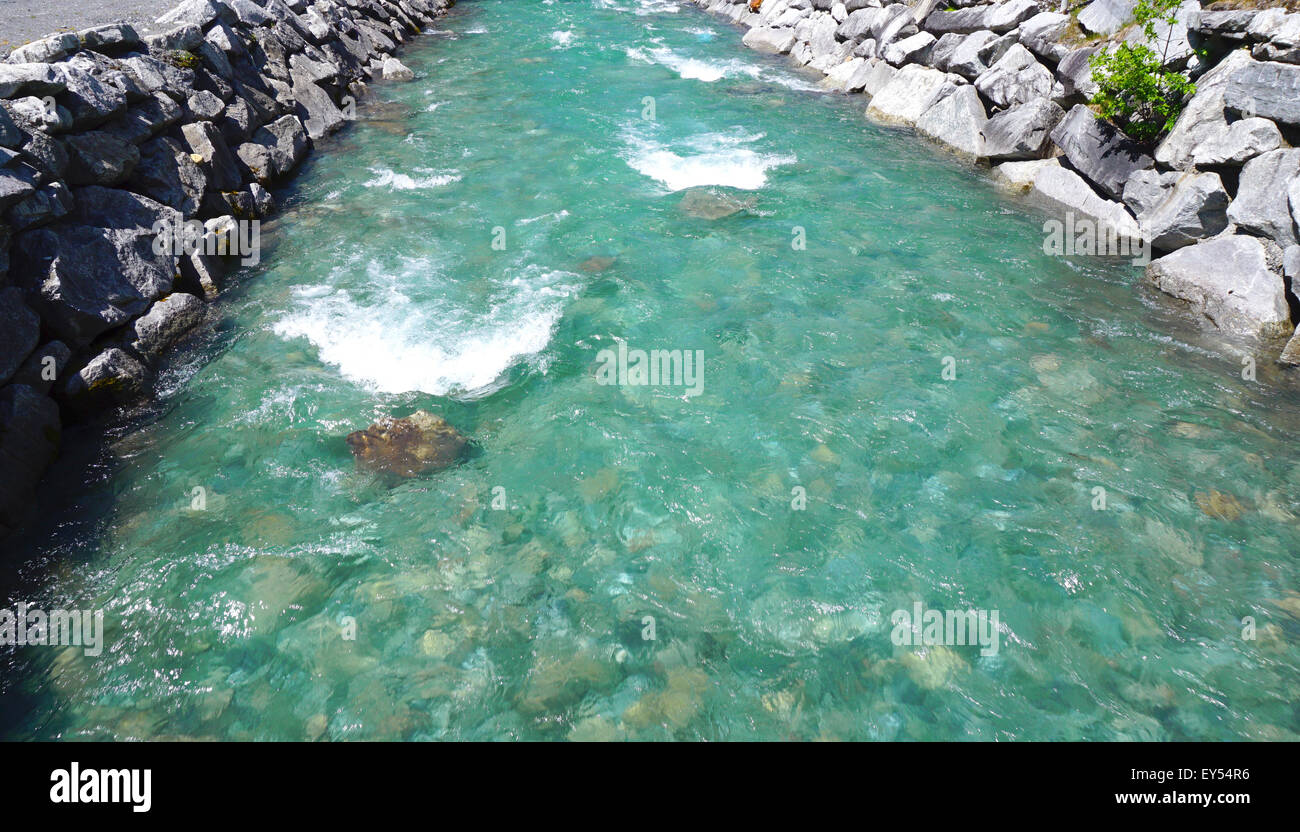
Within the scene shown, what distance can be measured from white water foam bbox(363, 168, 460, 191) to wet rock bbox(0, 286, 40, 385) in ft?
20.3

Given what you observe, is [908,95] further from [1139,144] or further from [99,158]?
[99,158]

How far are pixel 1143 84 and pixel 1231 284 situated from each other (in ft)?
12.5

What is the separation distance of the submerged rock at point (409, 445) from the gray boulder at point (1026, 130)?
11188 mm

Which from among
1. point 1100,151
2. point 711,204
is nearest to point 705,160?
point 711,204

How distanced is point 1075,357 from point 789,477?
412 cm

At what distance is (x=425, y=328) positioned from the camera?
8.41m

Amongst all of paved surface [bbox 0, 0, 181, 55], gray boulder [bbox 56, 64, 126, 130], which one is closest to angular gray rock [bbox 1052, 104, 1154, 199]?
gray boulder [bbox 56, 64, 126, 130]

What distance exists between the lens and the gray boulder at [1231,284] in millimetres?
8336

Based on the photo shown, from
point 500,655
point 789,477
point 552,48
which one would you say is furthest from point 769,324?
point 552,48

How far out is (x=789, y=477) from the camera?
259 inches

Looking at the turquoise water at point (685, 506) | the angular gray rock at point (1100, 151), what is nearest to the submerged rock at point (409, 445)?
the turquoise water at point (685, 506)

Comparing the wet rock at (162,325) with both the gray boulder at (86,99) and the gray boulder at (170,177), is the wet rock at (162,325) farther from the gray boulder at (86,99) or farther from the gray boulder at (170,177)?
the gray boulder at (86,99)

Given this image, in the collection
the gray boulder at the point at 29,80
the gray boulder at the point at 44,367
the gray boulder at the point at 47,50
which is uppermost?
the gray boulder at the point at 47,50
